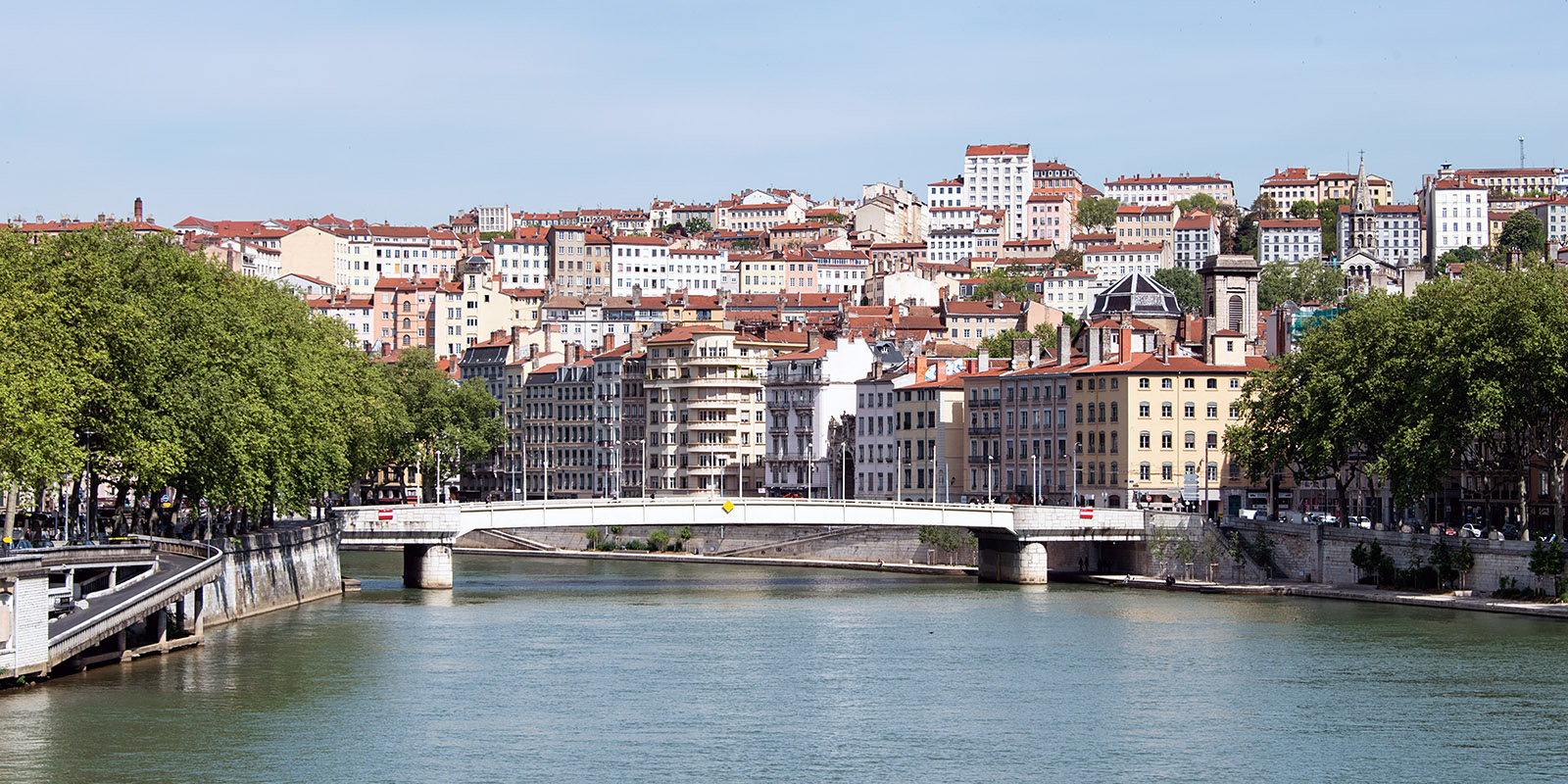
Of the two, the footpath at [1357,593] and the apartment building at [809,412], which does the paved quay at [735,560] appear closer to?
the footpath at [1357,593]

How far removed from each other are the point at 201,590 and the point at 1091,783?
2802 cm

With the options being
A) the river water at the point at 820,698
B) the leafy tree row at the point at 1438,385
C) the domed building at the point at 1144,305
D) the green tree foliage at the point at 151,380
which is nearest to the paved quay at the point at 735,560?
the leafy tree row at the point at 1438,385

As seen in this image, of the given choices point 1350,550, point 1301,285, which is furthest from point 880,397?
point 1301,285

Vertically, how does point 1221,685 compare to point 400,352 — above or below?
below

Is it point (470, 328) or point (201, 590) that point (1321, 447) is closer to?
point (201, 590)

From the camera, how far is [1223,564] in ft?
263

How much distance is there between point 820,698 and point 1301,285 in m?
150

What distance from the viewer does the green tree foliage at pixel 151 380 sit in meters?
47.6

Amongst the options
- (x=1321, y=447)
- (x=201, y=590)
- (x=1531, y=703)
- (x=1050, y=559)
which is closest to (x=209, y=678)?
(x=201, y=590)

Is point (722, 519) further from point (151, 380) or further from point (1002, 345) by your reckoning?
point (1002, 345)

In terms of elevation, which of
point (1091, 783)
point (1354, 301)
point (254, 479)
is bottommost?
point (1091, 783)

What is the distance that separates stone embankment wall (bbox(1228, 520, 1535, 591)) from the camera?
217ft

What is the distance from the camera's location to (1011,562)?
84500mm

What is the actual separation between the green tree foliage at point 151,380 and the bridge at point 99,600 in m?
2.00
